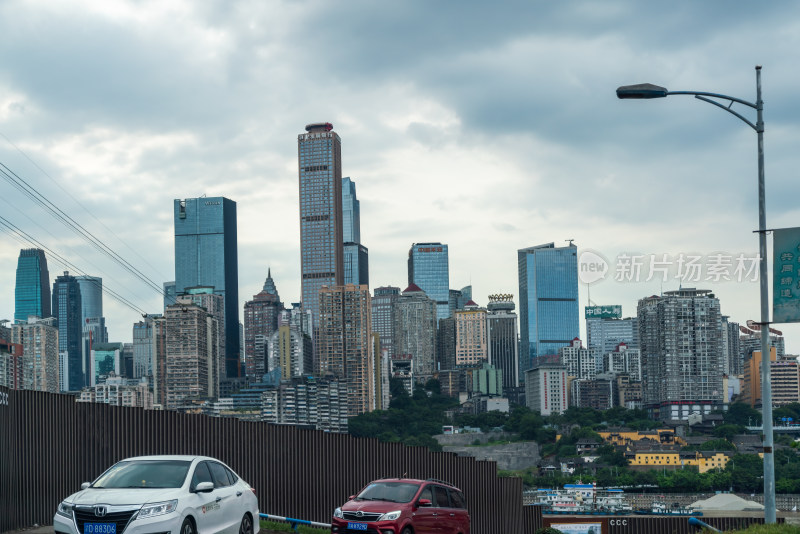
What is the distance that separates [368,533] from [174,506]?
16.6ft

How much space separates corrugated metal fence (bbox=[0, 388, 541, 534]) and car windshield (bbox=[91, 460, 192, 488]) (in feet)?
14.1

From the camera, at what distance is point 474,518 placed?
37438 millimetres

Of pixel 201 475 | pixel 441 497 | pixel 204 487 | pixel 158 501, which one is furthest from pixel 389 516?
pixel 158 501

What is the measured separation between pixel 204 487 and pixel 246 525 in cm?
228

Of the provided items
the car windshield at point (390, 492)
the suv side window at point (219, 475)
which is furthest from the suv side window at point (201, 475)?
the car windshield at point (390, 492)

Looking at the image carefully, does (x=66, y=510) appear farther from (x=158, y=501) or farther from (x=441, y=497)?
(x=441, y=497)

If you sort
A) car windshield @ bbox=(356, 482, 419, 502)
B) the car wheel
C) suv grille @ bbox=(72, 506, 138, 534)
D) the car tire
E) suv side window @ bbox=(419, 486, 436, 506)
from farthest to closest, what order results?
suv side window @ bbox=(419, 486, 436, 506) < car windshield @ bbox=(356, 482, 419, 502) < the car wheel < the car tire < suv grille @ bbox=(72, 506, 138, 534)

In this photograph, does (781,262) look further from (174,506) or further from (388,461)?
(388,461)

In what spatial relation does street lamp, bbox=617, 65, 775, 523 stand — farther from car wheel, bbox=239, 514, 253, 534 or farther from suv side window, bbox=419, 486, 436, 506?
car wheel, bbox=239, 514, 253, 534

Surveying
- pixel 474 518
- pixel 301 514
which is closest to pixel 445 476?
pixel 474 518

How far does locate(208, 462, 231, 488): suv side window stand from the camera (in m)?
18.0

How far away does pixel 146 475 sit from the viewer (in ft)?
56.1

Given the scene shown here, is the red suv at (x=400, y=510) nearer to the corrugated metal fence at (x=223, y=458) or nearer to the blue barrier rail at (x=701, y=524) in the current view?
the blue barrier rail at (x=701, y=524)

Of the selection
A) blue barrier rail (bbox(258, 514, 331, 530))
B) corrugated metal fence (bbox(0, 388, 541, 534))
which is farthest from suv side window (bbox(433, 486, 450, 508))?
corrugated metal fence (bbox(0, 388, 541, 534))
